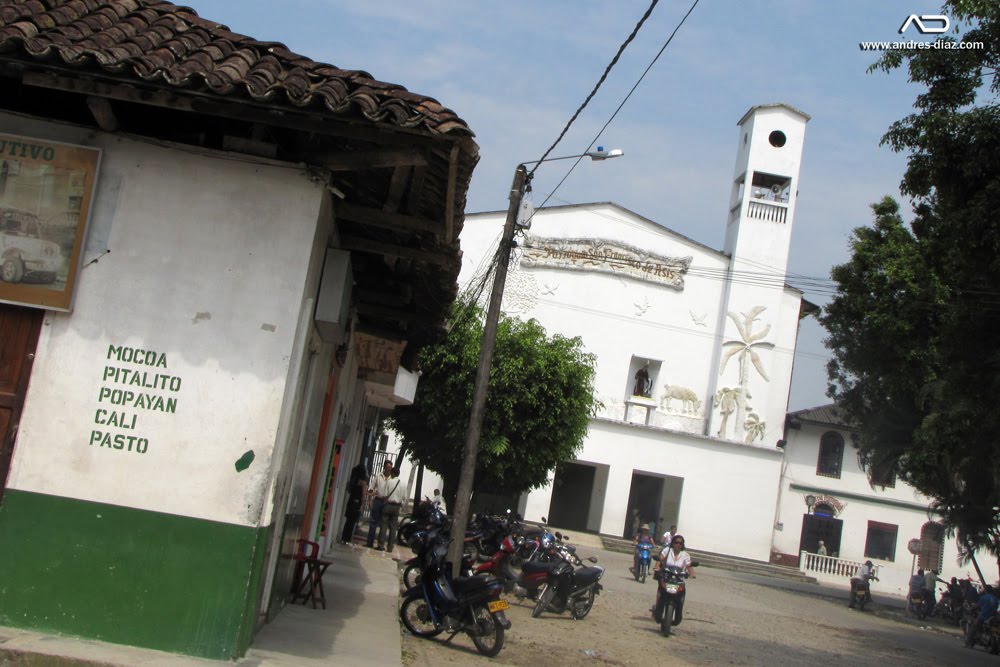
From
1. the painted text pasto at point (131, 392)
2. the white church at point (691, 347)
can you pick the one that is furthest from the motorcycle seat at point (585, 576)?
the white church at point (691, 347)

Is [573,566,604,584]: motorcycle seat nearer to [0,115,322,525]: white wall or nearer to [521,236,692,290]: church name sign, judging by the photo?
[0,115,322,525]: white wall

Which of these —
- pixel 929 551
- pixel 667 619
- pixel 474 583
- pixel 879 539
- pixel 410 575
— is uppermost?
pixel 879 539

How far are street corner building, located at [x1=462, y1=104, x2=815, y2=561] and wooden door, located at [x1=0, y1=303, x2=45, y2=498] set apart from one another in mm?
33143

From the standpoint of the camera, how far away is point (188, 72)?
593 centimetres

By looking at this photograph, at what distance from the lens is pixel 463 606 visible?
11258 millimetres

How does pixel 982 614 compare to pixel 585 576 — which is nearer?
pixel 585 576

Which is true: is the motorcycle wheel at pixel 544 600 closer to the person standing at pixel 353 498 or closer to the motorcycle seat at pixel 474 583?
the motorcycle seat at pixel 474 583

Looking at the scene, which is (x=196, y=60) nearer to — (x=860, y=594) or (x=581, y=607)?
(x=581, y=607)

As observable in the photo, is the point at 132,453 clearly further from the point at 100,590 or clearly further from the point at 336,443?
the point at 336,443

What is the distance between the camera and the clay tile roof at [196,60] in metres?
5.87

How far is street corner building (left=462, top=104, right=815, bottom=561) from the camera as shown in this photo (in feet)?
129

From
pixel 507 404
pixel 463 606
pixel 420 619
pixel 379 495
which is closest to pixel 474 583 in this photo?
pixel 463 606

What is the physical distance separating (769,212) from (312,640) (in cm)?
3492

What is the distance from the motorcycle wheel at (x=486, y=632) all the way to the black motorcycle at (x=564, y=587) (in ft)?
14.9
